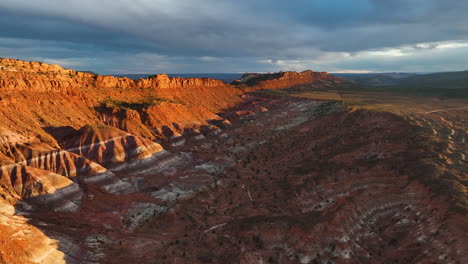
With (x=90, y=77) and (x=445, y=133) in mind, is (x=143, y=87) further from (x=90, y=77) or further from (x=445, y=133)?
(x=445, y=133)

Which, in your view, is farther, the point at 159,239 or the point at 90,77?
the point at 90,77

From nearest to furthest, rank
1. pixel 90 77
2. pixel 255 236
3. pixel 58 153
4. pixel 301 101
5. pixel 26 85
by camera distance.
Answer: pixel 255 236, pixel 58 153, pixel 26 85, pixel 90 77, pixel 301 101

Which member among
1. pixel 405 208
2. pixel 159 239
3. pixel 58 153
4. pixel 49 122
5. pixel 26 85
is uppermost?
pixel 26 85

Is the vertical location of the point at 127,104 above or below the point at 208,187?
above

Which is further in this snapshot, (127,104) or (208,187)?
(127,104)

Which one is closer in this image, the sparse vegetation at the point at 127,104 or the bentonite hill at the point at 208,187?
the bentonite hill at the point at 208,187

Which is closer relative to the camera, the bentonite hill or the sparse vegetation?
the bentonite hill

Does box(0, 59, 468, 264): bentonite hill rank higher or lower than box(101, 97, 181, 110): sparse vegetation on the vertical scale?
lower

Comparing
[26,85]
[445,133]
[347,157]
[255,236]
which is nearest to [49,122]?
[26,85]
